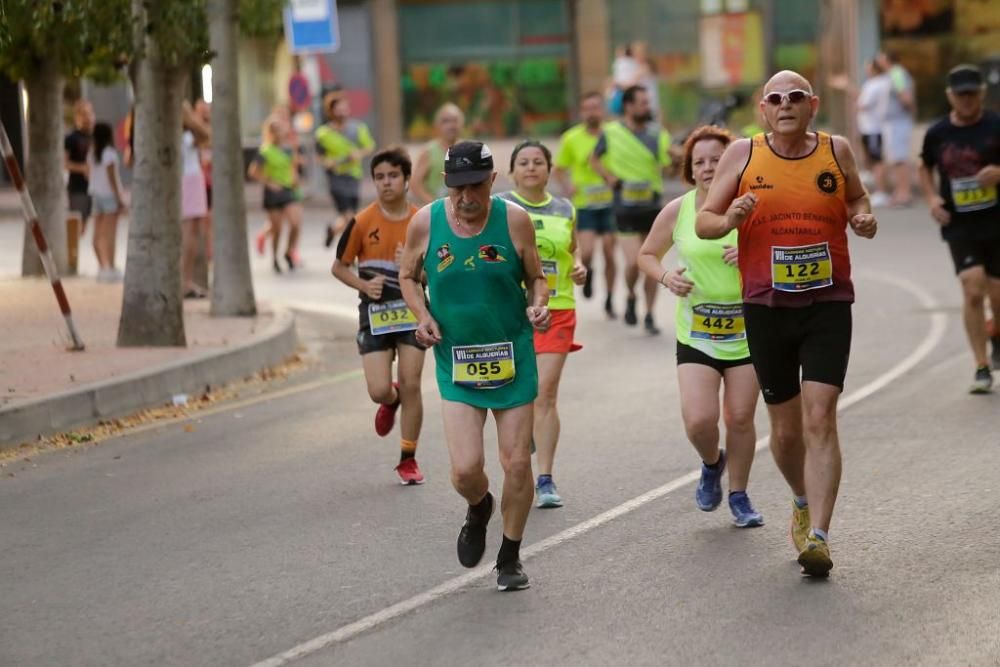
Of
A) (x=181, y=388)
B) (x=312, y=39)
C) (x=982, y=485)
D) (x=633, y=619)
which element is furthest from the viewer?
(x=312, y=39)

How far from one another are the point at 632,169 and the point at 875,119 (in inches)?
522

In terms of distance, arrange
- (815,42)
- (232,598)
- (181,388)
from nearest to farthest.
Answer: (232,598), (181,388), (815,42)

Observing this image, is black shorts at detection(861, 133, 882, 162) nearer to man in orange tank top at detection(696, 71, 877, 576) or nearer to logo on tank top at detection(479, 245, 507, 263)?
man in orange tank top at detection(696, 71, 877, 576)

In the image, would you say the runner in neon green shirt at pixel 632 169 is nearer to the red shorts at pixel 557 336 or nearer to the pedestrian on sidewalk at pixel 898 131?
the red shorts at pixel 557 336

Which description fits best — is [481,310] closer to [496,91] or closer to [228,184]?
[228,184]

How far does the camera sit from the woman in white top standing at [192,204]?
19859 millimetres

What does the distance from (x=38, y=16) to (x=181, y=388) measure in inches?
119

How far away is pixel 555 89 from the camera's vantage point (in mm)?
37625

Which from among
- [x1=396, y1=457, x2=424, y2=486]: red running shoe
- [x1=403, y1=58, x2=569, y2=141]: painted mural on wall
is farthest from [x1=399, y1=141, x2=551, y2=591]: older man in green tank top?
[x1=403, y1=58, x2=569, y2=141]: painted mural on wall

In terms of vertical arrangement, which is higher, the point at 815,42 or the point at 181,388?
the point at 815,42

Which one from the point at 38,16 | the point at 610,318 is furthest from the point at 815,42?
the point at 38,16

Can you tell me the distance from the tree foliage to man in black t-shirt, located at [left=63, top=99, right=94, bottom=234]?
21.9 inches

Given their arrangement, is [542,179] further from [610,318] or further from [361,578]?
[610,318]

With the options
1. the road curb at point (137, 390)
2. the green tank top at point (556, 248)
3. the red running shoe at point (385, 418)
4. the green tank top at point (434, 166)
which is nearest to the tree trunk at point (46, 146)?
the road curb at point (137, 390)
